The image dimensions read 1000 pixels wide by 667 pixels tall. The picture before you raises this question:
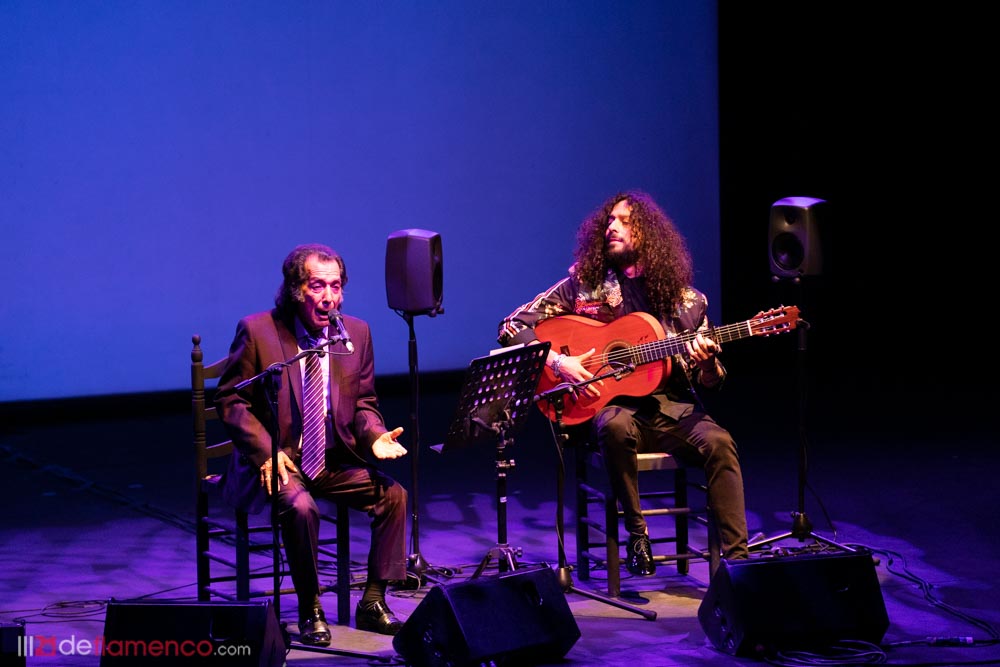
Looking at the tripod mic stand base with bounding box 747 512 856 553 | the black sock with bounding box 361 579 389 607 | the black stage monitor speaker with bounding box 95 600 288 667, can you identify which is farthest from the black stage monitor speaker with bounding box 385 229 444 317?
the black stage monitor speaker with bounding box 95 600 288 667

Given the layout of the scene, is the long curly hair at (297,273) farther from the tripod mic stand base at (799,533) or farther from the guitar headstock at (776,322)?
the tripod mic stand base at (799,533)

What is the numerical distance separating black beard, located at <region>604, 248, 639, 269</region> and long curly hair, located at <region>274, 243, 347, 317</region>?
4.16ft

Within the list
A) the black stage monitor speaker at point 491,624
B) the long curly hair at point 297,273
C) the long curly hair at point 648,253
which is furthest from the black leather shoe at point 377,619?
the long curly hair at point 648,253

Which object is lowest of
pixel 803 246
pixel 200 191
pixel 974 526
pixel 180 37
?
pixel 974 526

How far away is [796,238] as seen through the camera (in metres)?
5.49

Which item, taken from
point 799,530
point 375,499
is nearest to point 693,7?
point 799,530

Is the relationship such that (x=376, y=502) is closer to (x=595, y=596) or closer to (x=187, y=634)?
(x=595, y=596)

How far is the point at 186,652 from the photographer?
3578 millimetres

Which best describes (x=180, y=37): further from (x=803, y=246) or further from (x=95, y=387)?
(x=803, y=246)

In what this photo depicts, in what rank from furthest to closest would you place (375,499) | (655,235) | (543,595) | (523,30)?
(523,30) < (655,235) < (375,499) < (543,595)

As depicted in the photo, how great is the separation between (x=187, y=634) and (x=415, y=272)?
2.04 metres

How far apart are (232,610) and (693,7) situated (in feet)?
25.1

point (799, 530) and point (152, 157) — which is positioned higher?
point (152, 157)

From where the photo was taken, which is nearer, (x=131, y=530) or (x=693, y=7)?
(x=131, y=530)
